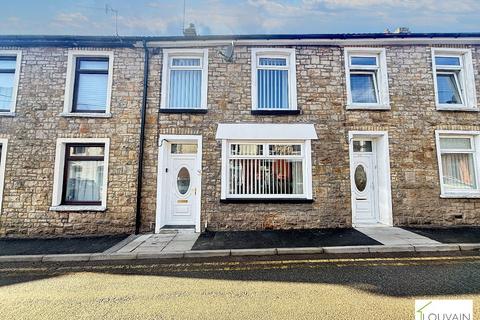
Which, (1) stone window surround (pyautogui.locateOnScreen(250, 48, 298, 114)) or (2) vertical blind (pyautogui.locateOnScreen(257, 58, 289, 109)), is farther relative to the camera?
(2) vertical blind (pyautogui.locateOnScreen(257, 58, 289, 109))

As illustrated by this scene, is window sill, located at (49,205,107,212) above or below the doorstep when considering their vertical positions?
above

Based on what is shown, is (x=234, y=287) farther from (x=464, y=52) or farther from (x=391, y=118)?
(x=464, y=52)

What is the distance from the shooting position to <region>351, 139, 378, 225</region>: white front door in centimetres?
785

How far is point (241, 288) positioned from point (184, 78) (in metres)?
6.91

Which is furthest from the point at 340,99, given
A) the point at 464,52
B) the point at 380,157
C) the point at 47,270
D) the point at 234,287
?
the point at 47,270

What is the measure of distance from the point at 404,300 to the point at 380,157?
18.6ft

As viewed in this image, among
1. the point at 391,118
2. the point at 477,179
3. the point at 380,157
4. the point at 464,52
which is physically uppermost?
the point at 464,52

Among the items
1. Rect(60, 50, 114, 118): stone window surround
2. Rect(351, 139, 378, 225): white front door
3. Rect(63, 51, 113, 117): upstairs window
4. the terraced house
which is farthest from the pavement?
Rect(63, 51, 113, 117): upstairs window

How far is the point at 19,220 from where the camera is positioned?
7.05m

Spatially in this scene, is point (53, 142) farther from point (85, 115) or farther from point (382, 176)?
point (382, 176)

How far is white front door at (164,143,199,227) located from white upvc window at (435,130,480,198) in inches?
325

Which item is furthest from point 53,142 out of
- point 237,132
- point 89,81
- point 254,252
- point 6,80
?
point 254,252

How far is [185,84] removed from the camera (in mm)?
8094

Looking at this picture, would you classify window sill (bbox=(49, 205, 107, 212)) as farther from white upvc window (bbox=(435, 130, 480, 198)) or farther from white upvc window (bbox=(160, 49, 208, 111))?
white upvc window (bbox=(435, 130, 480, 198))
